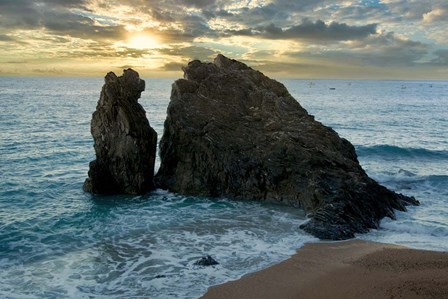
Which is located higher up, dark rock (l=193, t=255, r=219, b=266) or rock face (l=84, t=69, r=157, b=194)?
rock face (l=84, t=69, r=157, b=194)

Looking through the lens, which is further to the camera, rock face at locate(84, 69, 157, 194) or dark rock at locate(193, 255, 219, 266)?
rock face at locate(84, 69, 157, 194)

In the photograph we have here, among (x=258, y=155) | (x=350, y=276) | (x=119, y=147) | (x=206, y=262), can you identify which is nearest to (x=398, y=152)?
(x=258, y=155)

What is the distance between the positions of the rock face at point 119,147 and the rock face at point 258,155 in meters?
1.58

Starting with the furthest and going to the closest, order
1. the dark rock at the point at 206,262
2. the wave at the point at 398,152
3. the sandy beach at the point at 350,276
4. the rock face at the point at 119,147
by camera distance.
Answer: the wave at the point at 398,152 < the rock face at the point at 119,147 < the dark rock at the point at 206,262 < the sandy beach at the point at 350,276

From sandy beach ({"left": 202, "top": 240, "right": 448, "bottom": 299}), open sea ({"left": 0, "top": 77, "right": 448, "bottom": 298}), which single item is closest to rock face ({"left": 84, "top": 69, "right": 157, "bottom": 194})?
open sea ({"left": 0, "top": 77, "right": 448, "bottom": 298})

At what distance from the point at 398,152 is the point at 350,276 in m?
34.1

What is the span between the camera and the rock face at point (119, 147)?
91.7 ft

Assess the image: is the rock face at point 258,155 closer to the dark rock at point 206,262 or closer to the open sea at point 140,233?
the open sea at point 140,233

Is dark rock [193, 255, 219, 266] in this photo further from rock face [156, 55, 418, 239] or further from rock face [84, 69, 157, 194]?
rock face [84, 69, 157, 194]

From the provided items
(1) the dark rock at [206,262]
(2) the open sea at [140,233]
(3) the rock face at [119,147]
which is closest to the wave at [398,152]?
(2) the open sea at [140,233]

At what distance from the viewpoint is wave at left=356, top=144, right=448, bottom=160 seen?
148 ft

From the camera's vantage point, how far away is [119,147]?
28062 millimetres

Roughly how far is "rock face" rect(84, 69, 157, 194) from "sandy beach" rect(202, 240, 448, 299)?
13672mm

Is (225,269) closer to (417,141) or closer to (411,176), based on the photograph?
(411,176)
